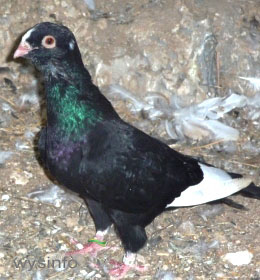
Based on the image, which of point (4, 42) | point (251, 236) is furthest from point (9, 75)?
point (251, 236)

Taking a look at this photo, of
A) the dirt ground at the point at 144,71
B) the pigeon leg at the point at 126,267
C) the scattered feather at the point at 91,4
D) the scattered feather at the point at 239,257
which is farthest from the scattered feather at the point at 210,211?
the scattered feather at the point at 91,4

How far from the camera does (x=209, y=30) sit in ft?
21.3

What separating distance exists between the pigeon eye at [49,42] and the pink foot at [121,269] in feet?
5.68

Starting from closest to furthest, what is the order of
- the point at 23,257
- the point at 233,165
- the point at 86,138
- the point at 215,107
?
the point at 86,138 < the point at 23,257 < the point at 233,165 < the point at 215,107

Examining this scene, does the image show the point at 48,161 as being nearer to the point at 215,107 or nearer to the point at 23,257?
the point at 23,257

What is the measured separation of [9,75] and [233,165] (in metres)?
2.58

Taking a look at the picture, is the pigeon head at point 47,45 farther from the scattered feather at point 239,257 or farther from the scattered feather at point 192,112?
the scattered feather at point 192,112

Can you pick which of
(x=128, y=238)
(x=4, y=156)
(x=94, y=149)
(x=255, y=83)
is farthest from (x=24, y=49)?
(x=255, y=83)

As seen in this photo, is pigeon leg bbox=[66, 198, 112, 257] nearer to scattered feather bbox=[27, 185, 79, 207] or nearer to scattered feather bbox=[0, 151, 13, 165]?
scattered feather bbox=[27, 185, 79, 207]

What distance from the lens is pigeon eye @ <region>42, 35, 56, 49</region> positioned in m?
4.12

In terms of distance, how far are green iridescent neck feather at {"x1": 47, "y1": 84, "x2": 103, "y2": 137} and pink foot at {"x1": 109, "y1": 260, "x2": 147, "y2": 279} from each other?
1129 millimetres

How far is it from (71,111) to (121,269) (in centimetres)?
129

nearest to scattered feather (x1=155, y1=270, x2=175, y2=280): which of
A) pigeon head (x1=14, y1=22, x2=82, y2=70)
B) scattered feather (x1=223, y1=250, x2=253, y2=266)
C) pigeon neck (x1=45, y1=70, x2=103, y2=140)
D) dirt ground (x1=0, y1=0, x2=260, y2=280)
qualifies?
scattered feather (x1=223, y1=250, x2=253, y2=266)

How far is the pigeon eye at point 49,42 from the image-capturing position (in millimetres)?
4125
